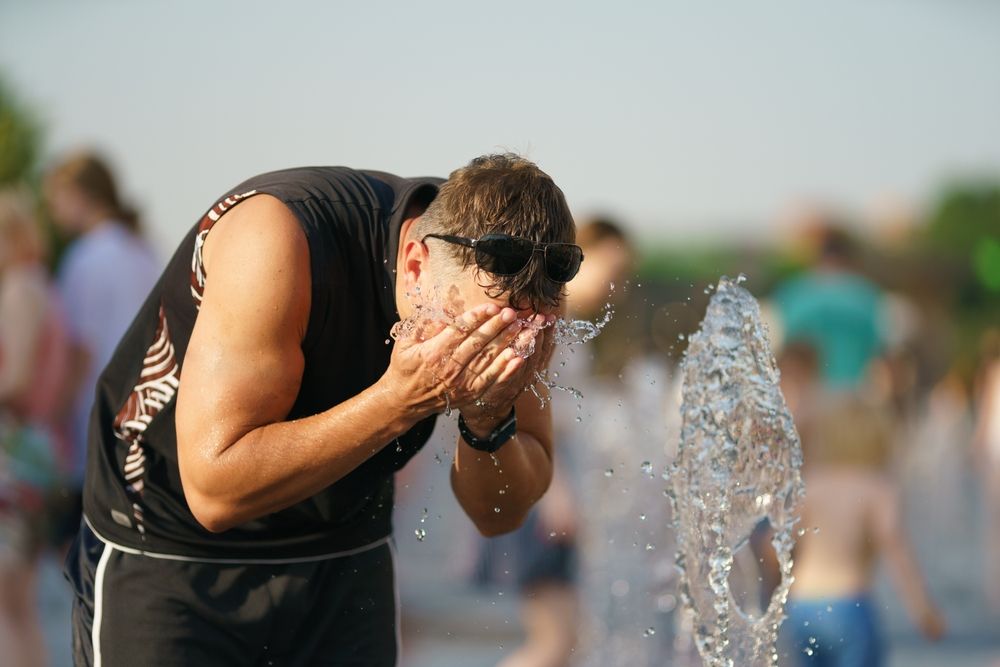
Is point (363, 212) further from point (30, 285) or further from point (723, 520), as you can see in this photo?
point (30, 285)

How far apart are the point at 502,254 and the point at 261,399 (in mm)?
456

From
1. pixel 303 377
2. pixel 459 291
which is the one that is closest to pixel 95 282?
pixel 303 377

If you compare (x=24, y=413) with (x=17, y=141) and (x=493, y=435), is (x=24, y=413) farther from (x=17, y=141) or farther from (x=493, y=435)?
(x=17, y=141)

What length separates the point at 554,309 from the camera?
232cm

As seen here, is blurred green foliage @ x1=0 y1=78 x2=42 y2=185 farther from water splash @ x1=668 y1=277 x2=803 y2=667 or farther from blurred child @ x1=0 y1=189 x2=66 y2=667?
water splash @ x1=668 y1=277 x2=803 y2=667

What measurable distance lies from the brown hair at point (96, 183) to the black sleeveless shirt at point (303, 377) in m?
2.93

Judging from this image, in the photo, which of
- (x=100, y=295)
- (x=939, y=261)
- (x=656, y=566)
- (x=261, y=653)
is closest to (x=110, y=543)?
(x=261, y=653)

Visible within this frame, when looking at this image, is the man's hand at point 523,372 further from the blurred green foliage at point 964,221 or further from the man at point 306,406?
the blurred green foliage at point 964,221

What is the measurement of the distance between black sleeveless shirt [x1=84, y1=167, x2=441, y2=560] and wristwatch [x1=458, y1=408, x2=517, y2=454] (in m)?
0.15

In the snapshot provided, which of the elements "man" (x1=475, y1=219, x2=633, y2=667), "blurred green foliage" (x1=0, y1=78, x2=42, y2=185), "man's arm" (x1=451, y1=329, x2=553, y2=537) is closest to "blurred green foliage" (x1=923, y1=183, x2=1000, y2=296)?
"blurred green foliage" (x1=0, y1=78, x2=42, y2=185)

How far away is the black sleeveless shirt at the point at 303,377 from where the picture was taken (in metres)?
2.39

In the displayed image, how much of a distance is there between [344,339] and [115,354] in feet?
1.72

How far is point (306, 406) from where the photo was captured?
8.01ft

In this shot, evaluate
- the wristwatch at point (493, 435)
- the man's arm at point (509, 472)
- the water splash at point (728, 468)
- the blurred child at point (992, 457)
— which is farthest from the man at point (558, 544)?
the blurred child at point (992, 457)
